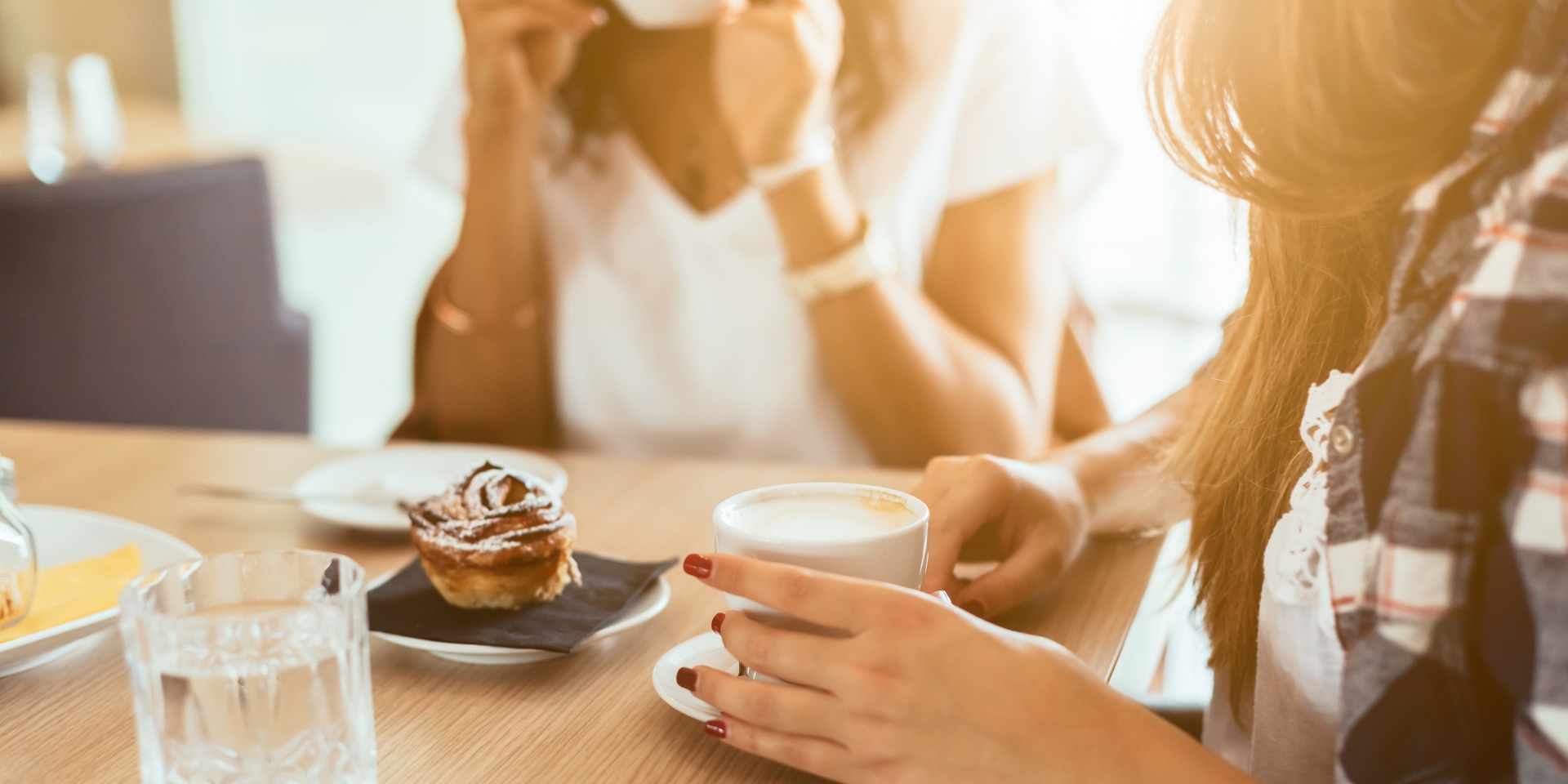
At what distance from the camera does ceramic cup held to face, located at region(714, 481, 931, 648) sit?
59 cm

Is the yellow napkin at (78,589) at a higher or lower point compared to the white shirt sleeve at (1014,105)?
lower

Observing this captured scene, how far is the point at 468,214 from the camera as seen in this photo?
1438mm

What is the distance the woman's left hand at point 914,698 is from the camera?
1.76 ft

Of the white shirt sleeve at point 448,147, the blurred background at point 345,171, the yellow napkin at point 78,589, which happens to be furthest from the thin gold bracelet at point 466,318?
the blurred background at point 345,171

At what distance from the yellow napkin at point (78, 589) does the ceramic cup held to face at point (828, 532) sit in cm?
38

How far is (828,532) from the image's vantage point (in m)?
0.61

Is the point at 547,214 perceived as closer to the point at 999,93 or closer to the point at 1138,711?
the point at 999,93

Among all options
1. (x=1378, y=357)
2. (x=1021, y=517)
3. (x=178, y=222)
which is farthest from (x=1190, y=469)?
(x=178, y=222)

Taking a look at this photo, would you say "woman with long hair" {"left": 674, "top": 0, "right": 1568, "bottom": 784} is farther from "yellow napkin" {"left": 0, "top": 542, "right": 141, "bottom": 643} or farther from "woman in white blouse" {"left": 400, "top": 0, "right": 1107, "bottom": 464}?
"woman in white blouse" {"left": 400, "top": 0, "right": 1107, "bottom": 464}

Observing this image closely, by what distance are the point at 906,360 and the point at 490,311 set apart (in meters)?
0.50

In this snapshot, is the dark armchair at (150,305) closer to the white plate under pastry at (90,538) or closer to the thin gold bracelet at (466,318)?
the thin gold bracelet at (466,318)

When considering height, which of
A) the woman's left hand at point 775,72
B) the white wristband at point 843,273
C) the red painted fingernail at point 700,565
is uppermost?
the woman's left hand at point 775,72

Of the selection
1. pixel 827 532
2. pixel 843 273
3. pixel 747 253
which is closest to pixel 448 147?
pixel 747 253

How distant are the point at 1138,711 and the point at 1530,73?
319mm
